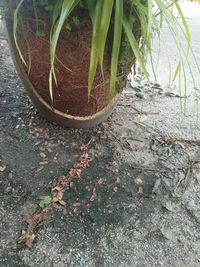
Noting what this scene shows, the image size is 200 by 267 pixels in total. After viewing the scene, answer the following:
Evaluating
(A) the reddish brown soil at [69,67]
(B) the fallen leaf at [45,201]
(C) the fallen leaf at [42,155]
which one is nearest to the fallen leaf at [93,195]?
(B) the fallen leaf at [45,201]

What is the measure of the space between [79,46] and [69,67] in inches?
3.5

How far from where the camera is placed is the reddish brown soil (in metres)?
1.14

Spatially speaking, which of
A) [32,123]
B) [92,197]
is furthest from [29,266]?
[32,123]

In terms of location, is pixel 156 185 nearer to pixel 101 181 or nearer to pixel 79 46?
pixel 101 181

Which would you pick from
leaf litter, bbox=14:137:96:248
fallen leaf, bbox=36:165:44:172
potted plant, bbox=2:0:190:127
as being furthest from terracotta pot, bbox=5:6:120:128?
fallen leaf, bbox=36:165:44:172

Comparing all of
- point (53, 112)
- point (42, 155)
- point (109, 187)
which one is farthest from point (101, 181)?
point (53, 112)

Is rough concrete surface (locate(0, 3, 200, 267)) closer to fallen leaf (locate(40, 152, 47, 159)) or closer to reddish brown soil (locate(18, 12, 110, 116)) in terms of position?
fallen leaf (locate(40, 152, 47, 159))

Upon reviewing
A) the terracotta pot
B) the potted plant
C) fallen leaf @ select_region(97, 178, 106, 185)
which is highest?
the potted plant

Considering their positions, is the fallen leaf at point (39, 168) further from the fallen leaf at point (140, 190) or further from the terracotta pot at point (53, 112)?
the fallen leaf at point (140, 190)

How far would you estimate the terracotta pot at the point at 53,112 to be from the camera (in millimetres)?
1298

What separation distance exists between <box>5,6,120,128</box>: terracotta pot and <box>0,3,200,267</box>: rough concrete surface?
0.04 metres

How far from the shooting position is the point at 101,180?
3.98ft

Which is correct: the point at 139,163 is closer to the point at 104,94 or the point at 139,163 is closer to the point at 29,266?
the point at 104,94

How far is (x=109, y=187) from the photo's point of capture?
3.90 ft
